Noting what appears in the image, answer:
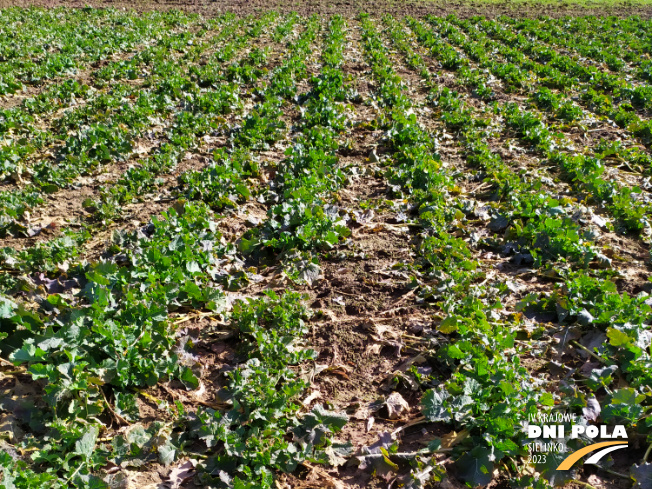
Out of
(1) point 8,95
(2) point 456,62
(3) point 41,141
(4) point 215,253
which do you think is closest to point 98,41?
(1) point 8,95

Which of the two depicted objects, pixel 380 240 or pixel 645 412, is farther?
pixel 380 240

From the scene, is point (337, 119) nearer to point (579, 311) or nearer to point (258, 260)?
point (258, 260)

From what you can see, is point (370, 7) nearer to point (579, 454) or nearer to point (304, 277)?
point (304, 277)

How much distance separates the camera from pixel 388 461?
324cm

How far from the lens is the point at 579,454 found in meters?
3.23

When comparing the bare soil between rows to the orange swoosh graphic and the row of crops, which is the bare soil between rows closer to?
the row of crops

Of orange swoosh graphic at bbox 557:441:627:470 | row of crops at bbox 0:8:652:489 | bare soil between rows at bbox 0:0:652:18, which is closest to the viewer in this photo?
orange swoosh graphic at bbox 557:441:627:470

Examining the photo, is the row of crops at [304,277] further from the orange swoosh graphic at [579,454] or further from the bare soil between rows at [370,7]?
the bare soil between rows at [370,7]

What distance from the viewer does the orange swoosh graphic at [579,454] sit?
3.15 m

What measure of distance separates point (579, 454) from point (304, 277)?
121 inches

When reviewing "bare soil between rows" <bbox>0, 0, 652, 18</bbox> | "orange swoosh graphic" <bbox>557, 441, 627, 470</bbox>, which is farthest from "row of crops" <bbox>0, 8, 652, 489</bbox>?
"bare soil between rows" <bbox>0, 0, 652, 18</bbox>

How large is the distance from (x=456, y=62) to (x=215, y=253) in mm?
12803
